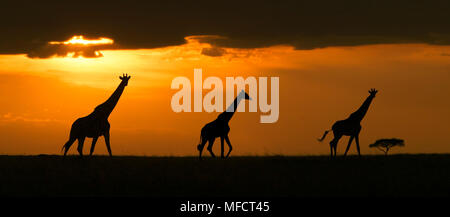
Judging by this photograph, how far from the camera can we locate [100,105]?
29.1m

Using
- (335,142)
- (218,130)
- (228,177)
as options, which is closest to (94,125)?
(218,130)

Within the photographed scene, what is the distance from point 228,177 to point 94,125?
8275mm

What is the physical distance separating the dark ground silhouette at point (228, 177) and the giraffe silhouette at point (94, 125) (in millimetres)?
850

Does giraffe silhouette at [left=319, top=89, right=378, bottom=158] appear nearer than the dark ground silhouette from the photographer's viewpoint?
No

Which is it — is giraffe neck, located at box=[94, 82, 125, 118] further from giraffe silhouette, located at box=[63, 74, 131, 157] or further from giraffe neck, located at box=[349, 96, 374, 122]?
giraffe neck, located at box=[349, 96, 374, 122]

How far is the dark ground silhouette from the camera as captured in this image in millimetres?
20844

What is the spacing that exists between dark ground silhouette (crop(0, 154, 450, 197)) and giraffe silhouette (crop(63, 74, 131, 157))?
0.85 m

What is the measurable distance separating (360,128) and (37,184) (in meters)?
13.7

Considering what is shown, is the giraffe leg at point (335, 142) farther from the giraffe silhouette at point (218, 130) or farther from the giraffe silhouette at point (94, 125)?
the giraffe silhouette at point (94, 125)

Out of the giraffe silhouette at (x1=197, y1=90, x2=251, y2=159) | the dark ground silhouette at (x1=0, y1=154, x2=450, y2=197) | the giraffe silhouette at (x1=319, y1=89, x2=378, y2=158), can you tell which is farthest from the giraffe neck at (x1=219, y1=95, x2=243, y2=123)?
the giraffe silhouette at (x1=319, y1=89, x2=378, y2=158)

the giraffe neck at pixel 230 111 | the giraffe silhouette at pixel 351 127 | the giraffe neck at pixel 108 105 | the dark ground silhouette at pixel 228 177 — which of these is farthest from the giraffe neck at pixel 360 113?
the giraffe neck at pixel 108 105

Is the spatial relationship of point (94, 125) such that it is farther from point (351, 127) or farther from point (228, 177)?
point (351, 127)
